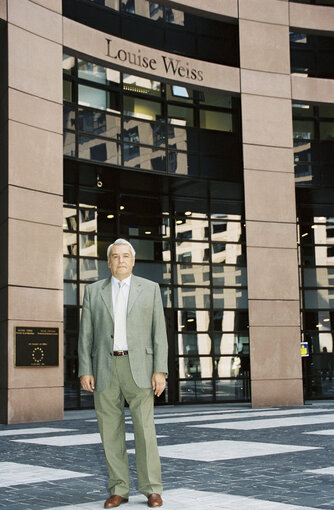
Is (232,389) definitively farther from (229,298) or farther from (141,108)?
(141,108)

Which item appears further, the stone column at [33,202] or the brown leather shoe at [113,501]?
the stone column at [33,202]

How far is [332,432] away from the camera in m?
12.2

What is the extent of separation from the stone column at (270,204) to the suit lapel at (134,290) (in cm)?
1467

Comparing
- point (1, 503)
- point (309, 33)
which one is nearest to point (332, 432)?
point (1, 503)

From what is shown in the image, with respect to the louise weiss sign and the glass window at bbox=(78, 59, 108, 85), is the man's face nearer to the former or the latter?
the louise weiss sign

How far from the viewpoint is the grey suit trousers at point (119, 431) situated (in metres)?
6.04

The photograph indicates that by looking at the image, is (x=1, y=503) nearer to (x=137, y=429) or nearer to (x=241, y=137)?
(x=137, y=429)

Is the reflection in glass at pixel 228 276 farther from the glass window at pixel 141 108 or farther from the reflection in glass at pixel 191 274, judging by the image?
the glass window at pixel 141 108

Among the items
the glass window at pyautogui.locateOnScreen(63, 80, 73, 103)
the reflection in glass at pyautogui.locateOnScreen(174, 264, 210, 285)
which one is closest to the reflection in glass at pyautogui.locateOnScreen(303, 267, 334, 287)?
the reflection in glass at pyautogui.locateOnScreen(174, 264, 210, 285)

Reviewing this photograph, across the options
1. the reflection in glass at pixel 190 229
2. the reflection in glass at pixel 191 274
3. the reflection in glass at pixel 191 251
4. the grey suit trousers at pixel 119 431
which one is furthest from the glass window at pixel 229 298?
the grey suit trousers at pixel 119 431

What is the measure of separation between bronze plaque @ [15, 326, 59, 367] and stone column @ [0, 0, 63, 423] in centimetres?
12

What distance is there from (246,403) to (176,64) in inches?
411

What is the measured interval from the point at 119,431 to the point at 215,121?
714 inches

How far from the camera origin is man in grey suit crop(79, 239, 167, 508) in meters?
6.05
